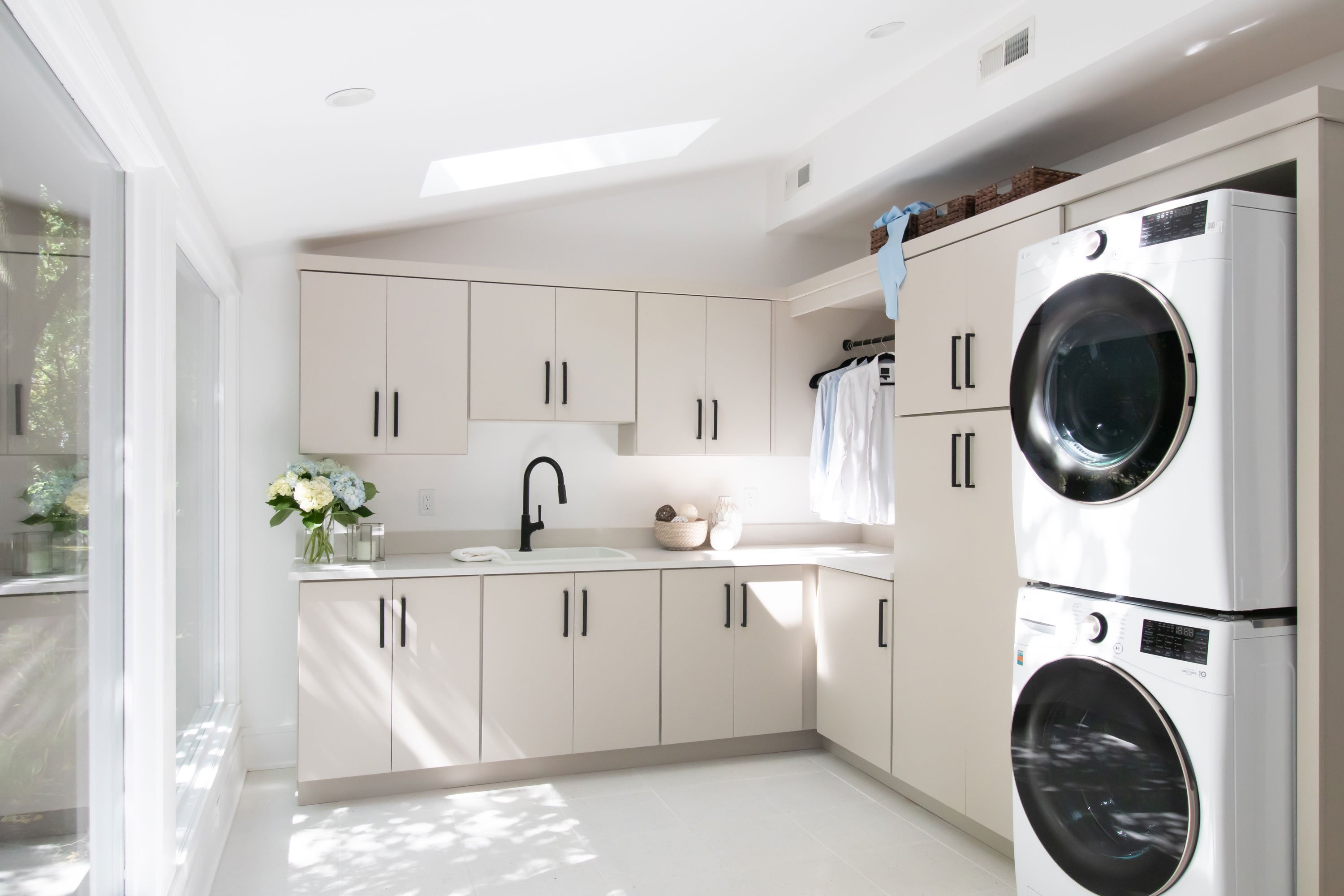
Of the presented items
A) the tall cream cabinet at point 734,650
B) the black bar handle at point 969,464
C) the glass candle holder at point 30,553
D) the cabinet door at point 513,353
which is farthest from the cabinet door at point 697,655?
the glass candle holder at point 30,553

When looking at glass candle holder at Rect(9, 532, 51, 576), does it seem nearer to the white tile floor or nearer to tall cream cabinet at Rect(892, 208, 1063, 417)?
the white tile floor

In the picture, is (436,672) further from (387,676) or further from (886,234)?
(886,234)

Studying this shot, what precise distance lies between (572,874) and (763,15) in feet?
8.58

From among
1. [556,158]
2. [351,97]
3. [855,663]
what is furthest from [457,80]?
[855,663]

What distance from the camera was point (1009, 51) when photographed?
2775 millimetres

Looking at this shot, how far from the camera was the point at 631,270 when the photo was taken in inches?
170

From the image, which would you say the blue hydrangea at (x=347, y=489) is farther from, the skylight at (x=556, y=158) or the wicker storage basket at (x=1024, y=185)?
the wicker storage basket at (x=1024, y=185)

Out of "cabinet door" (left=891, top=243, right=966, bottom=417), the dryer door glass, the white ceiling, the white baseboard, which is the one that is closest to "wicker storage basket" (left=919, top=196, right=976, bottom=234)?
"cabinet door" (left=891, top=243, right=966, bottom=417)

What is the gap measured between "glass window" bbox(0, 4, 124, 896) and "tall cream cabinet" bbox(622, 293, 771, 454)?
235 centimetres

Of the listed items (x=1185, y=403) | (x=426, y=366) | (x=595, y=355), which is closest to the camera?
(x=1185, y=403)

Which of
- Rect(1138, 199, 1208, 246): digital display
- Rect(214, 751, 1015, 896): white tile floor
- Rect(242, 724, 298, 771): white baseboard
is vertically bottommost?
Rect(214, 751, 1015, 896): white tile floor

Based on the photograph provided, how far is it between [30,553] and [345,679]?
2.16 meters

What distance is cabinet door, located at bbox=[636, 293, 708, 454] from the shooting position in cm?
396

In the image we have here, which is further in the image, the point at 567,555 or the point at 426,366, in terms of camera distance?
the point at 567,555
